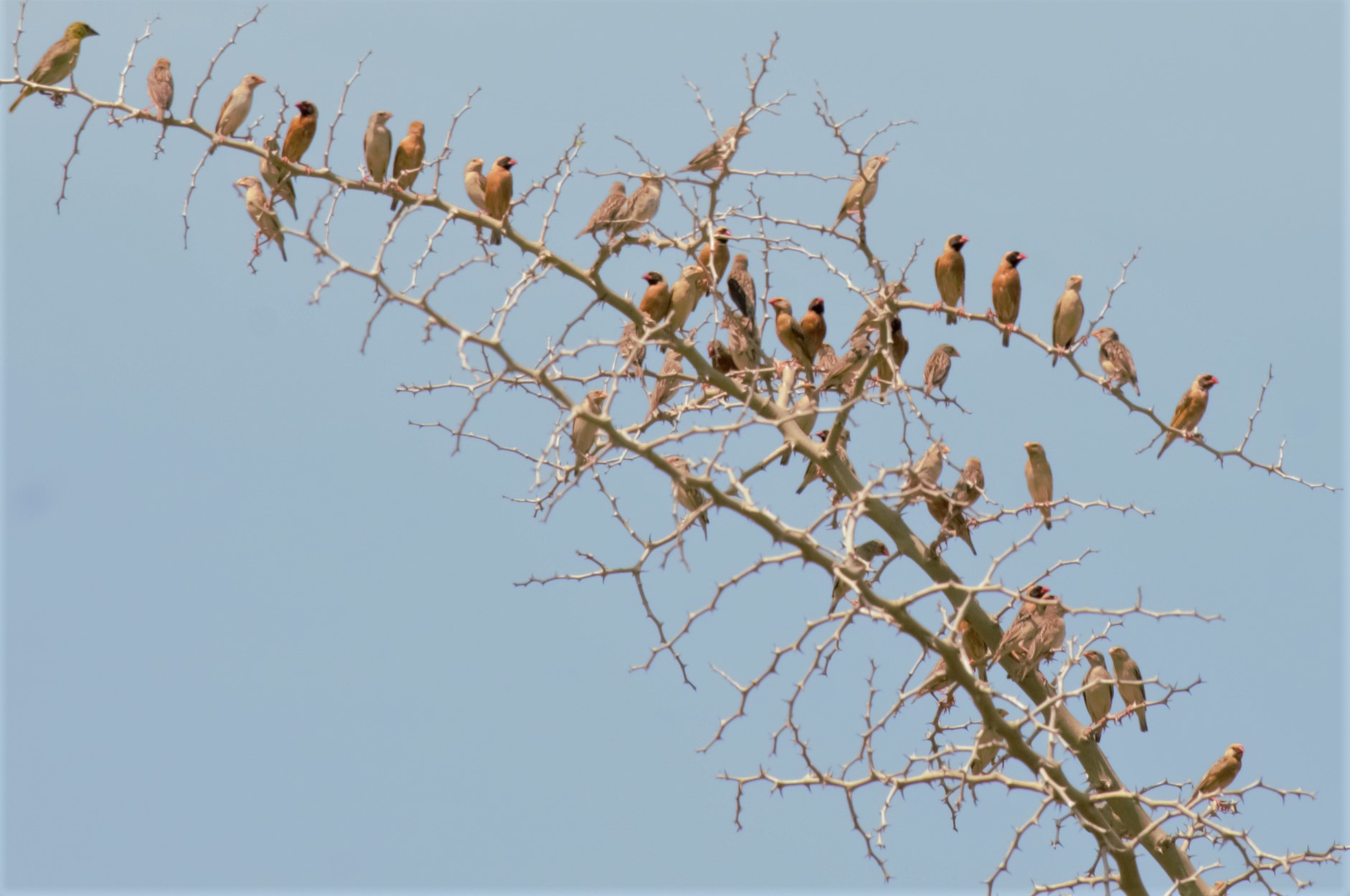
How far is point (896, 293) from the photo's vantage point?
6789mm

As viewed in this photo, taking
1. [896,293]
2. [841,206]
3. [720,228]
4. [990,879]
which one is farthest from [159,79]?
[990,879]

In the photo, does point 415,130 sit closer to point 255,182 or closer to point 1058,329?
point 255,182

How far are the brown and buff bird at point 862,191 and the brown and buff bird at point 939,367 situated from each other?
44.6 inches

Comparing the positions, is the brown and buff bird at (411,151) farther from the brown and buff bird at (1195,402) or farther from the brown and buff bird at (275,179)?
the brown and buff bird at (1195,402)

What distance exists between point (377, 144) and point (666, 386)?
3571mm

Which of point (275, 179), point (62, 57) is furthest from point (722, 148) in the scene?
point (62, 57)

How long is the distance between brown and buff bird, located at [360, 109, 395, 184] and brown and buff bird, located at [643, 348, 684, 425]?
119 inches

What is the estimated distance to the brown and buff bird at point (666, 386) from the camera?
784 cm

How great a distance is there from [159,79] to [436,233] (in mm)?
4122

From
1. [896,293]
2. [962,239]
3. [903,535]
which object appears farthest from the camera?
[962,239]

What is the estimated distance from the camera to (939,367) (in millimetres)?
9312

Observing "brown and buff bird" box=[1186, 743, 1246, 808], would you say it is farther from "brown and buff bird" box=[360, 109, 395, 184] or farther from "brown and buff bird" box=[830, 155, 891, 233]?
"brown and buff bird" box=[360, 109, 395, 184]

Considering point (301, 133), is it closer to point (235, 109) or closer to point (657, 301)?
point (235, 109)

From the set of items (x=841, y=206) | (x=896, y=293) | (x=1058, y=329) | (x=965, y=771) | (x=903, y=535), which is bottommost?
(x=965, y=771)
